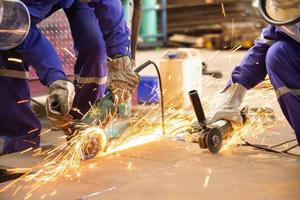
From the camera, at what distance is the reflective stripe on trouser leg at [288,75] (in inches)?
113

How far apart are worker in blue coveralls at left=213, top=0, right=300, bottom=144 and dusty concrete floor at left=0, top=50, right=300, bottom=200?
24 centimetres

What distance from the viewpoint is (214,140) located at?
10.2 ft

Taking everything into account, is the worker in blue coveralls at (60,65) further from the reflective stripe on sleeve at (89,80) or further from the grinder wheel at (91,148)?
the grinder wheel at (91,148)

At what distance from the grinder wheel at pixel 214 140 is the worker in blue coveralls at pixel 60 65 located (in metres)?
0.50

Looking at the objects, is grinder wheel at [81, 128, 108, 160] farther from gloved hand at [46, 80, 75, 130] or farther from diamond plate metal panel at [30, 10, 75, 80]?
diamond plate metal panel at [30, 10, 75, 80]

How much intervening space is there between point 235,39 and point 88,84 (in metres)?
6.87

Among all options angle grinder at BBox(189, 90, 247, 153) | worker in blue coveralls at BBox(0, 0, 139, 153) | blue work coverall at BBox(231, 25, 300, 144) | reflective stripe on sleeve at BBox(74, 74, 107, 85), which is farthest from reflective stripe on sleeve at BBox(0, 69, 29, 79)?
blue work coverall at BBox(231, 25, 300, 144)

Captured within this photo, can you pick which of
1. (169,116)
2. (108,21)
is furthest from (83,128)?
(169,116)

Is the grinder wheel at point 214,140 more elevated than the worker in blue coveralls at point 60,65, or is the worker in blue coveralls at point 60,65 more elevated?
the worker in blue coveralls at point 60,65

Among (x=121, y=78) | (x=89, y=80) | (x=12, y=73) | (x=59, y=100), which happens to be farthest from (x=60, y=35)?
(x=59, y=100)

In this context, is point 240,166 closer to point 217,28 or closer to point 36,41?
point 36,41

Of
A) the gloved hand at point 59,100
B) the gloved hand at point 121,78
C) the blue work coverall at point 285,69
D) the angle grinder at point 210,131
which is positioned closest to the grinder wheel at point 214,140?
the angle grinder at point 210,131

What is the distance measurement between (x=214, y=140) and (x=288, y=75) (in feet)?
1.72

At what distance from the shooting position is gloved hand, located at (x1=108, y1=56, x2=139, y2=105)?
10.3 feet
